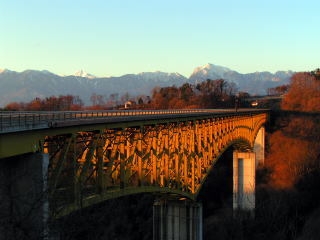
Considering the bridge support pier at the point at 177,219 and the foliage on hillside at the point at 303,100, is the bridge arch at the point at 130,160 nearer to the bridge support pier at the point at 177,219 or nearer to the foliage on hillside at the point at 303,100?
the bridge support pier at the point at 177,219

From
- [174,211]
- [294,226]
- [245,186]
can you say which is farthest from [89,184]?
[245,186]

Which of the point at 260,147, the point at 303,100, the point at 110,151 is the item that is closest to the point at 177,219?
the point at 110,151

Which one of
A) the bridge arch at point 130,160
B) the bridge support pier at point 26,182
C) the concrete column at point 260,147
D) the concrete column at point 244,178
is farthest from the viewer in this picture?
the concrete column at point 260,147

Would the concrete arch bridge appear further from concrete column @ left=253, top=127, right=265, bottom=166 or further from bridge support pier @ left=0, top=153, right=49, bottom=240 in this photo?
concrete column @ left=253, top=127, right=265, bottom=166

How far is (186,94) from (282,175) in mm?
56381

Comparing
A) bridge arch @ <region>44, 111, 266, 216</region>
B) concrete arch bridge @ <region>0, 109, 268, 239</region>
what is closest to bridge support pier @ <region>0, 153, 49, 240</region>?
concrete arch bridge @ <region>0, 109, 268, 239</region>

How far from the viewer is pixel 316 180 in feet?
181

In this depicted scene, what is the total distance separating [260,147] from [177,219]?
40.0 m

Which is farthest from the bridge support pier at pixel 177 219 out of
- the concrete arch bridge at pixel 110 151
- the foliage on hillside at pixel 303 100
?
the foliage on hillside at pixel 303 100

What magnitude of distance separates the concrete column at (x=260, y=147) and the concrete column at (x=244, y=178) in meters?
11.7

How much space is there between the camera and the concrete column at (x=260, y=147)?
6930 centimetres

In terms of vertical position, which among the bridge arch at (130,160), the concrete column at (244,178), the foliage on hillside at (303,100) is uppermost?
the foliage on hillside at (303,100)

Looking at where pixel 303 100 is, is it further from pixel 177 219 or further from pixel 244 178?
pixel 177 219

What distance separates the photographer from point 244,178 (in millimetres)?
56562
